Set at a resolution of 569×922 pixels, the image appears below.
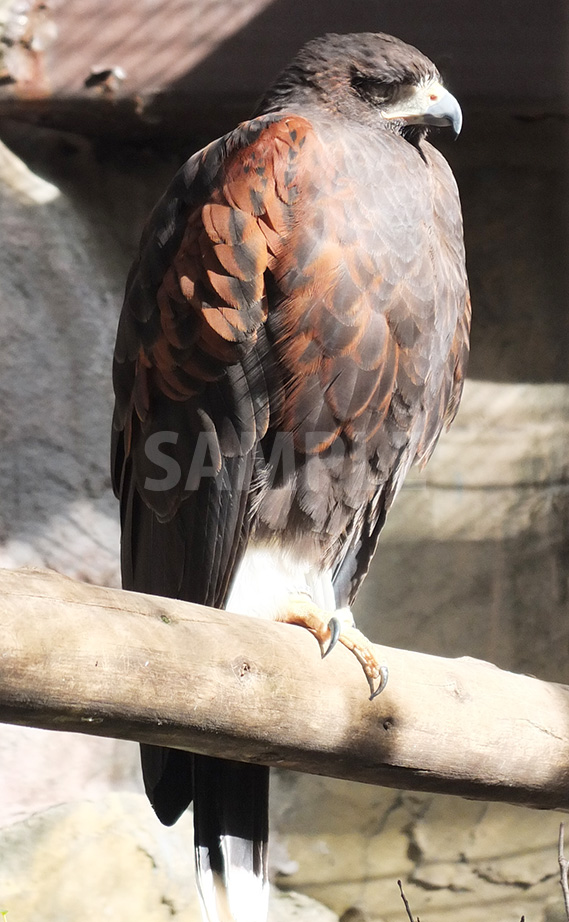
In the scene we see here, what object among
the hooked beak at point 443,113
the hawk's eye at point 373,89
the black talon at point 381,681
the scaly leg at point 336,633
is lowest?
the scaly leg at point 336,633

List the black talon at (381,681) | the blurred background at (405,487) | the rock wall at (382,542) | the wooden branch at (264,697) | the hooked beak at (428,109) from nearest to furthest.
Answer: the wooden branch at (264,697) < the black talon at (381,681) < the hooked beak at (428,109) < the blurred background at (405,487) < the rock wall at (382,542)

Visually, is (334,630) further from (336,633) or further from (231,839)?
(231,839)

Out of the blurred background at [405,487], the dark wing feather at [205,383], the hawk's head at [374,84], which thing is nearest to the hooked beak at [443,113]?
the hawk's head at [374,84]

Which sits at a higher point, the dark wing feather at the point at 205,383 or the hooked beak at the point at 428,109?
the hooked beak at the point at 428,109

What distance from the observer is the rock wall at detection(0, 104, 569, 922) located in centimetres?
306

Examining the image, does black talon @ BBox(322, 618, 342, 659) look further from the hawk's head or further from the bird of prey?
the hawk's head

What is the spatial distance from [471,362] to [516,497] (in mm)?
472

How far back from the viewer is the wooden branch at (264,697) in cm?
118

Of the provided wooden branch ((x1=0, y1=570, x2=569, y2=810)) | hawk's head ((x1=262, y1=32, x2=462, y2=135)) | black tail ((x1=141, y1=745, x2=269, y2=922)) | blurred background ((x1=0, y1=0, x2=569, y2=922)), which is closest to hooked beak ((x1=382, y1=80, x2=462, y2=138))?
hawk's head ((x1=262, y1=32, x2=462, y2=135))

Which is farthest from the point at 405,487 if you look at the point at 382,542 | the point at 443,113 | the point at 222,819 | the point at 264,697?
the point at 264,697

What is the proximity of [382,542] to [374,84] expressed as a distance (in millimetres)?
1674

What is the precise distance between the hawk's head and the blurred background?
2.79 feet

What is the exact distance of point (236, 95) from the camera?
2.92 m

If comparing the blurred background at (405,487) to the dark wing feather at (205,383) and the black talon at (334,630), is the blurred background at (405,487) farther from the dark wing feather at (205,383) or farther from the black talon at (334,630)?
the black talon at (334,630)
